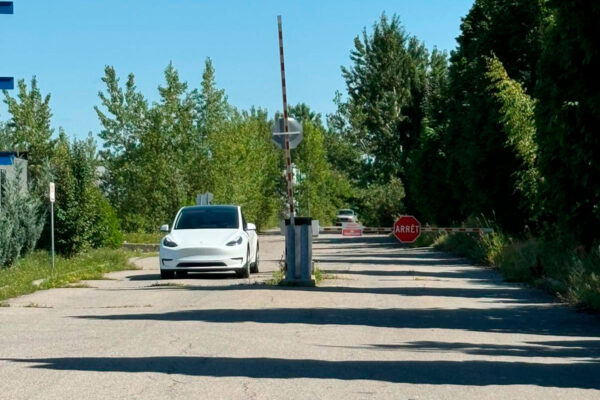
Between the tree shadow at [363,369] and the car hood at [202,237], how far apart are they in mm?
13217

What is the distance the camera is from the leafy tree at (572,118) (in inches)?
622

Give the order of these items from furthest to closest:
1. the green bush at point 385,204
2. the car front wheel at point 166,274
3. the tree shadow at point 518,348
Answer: the green bush at point 385,204 → the car front wheel at point 166,274 → the tree shadow at point 518,348

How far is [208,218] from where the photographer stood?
25.9 meters

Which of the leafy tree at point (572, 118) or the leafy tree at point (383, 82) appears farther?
the leafy tree at point (383, 82)

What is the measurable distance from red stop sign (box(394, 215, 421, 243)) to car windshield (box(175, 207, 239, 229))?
2202 cm

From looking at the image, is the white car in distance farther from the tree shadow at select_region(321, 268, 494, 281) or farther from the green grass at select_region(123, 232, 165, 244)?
the green grass at select_region(123, 232, 165, 244)

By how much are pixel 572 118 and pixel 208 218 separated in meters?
10.7

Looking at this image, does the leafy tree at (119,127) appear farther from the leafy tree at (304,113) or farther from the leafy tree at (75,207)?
the leafy tree at (304,113)

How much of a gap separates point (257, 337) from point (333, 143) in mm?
102578

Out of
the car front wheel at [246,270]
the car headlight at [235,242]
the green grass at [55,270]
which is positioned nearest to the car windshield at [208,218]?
the car front wheel at [246,270]

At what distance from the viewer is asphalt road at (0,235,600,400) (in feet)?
30.2

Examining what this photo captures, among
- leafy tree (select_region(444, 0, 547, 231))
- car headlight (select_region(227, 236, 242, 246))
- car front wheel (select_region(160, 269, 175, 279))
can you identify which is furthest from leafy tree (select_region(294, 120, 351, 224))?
car headlight (select_region(227, 236, 242, 246))

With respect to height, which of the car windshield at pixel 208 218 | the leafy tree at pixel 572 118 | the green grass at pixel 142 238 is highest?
the leafy tree at pixel 572 118

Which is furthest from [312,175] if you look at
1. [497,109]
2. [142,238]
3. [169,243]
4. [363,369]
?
[363,369]
